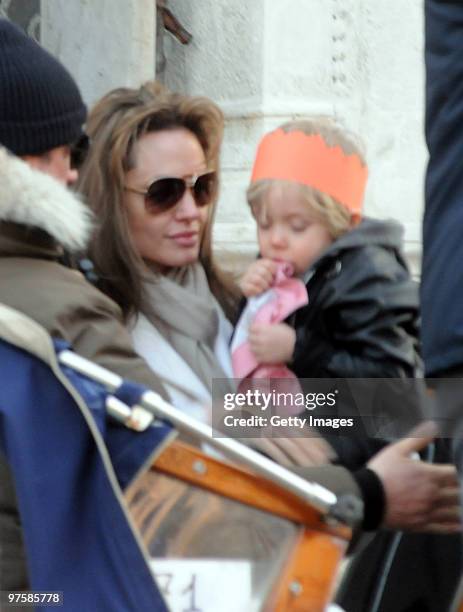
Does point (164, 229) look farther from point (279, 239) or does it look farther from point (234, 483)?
point (234, 483)

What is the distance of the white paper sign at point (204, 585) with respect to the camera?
2.47 metres

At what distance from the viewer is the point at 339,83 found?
589 cm

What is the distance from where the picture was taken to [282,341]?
3398 mm

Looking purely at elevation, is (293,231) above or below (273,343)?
above

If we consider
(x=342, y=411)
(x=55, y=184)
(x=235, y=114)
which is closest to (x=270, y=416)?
(x=342, y=411)

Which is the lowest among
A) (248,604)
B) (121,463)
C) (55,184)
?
(248,604)

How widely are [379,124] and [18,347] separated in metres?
3.62

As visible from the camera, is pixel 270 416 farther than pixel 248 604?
Yes

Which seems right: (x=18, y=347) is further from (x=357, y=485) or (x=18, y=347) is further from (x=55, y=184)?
(x=357, y=485)

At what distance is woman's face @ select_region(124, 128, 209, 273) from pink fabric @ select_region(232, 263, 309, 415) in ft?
0.92

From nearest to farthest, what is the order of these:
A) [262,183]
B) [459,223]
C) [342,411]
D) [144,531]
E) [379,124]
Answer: [459,223] < [144,531] < [342,411] < [262,183] < [379,124]

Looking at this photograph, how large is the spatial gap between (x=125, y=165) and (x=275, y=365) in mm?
617

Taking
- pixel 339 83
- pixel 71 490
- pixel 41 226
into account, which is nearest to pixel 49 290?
pixel 41 226

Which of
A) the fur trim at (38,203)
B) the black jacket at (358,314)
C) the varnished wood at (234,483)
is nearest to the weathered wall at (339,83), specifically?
the black jacket at (358,314)
